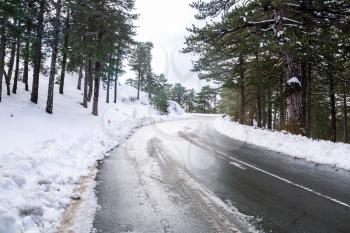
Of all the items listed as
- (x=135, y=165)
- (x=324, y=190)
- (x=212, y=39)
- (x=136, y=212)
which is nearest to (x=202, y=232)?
(x=136, y=212)

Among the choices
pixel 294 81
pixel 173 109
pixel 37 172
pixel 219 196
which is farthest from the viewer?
pixel 173 109

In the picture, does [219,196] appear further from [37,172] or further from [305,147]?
[305,147]

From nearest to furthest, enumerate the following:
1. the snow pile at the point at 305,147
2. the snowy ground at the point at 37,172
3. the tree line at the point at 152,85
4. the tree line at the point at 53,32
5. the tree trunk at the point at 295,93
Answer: the snowy ground at the point at 37,172, the snow pile at the point at 305,147, the tree trunk at the point at 295,93, the tree line at the point at 53,32, the tree line at the point at 152,85

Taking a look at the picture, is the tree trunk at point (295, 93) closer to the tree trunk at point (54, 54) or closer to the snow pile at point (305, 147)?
the snow pile at point (305, 147)

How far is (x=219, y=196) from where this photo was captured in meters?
6.89

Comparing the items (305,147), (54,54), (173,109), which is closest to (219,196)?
(305,147)

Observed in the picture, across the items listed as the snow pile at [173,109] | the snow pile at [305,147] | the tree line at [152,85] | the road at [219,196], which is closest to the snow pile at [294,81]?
the snow pile at [305,147]

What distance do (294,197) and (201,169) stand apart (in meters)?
3.28

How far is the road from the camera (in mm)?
5312

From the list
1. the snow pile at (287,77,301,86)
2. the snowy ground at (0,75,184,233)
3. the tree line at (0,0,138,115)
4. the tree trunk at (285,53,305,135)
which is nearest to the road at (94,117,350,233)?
the snowy ground at (0,75,184,233)

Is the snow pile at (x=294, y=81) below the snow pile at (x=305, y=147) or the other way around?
the other way around

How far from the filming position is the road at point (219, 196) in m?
5.31

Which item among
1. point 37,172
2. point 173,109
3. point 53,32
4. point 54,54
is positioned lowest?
point 37,172

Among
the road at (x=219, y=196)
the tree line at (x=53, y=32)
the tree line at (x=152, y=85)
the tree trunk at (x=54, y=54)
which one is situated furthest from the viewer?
the tree line at (x=152, y=85)
